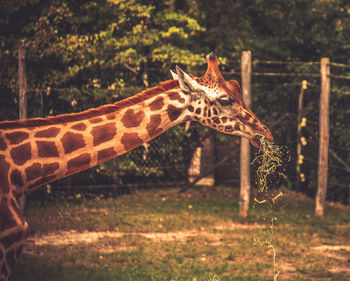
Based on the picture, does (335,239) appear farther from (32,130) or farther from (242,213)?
(32,130)

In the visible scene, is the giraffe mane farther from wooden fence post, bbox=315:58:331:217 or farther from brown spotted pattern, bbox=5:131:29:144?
wooden fence post, bbox=315:58:331:217

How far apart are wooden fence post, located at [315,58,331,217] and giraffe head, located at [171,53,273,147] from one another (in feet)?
21.7

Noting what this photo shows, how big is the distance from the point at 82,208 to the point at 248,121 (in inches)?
293

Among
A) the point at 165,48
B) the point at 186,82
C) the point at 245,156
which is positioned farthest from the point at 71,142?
the point at 165,48

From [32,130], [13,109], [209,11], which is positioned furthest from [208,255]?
[209,11]

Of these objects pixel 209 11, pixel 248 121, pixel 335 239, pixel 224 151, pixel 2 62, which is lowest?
pixel 335 239

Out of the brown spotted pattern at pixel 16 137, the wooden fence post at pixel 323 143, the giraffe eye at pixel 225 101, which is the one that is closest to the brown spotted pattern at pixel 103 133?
the brown spotted pattern at pixel 16 137

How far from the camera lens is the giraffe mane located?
3.98 metres

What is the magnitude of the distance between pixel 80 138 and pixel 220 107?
3.87ft

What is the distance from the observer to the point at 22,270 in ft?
22.9

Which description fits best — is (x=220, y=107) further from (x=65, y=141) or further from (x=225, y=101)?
(x=65, y=141)

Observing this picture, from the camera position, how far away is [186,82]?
4215 mm

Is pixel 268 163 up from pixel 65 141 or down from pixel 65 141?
down

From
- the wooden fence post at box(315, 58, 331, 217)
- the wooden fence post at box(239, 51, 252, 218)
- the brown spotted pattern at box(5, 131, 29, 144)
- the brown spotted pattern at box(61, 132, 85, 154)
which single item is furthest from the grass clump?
the wooden fence post at box(315, 58, 331, 217)
